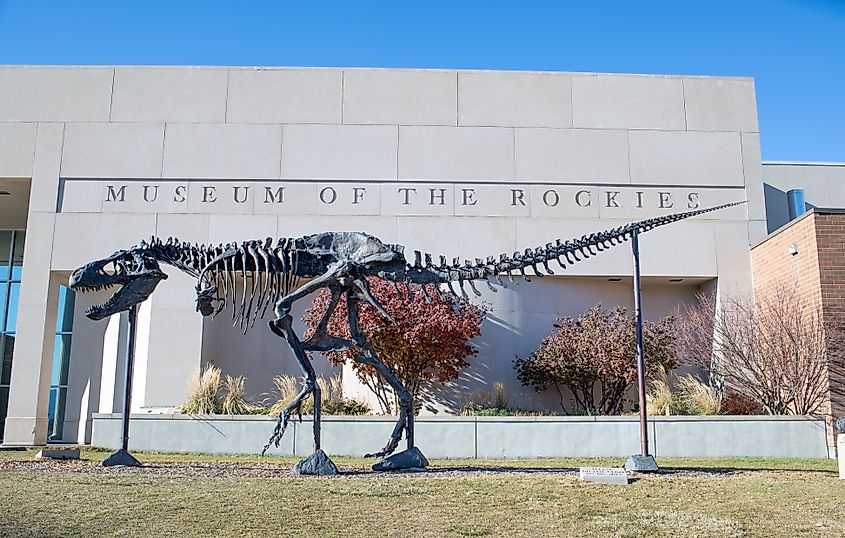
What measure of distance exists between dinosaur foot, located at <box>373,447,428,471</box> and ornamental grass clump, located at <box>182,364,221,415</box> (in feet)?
23.3

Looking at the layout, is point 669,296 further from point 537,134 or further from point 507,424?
point 507,424

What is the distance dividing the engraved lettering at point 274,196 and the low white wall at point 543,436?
672 centimetres

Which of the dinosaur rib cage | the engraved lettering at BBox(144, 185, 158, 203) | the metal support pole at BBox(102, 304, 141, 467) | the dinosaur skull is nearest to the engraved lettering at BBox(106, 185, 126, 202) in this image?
the engraved lettering at BBox(144, 185, 158, 203)

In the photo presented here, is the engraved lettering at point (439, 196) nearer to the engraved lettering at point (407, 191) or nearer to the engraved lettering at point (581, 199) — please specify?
the engraved lettering at point (407, 191)

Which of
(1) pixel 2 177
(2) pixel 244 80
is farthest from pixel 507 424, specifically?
(1) pixel 2 177

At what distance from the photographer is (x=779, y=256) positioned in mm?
19531

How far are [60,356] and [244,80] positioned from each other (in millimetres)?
10249

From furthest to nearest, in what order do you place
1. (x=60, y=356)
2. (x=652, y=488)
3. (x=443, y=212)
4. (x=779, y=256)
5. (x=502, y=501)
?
(x=60, y=356) → (x=443, y=212) → (x=779, y=256) → (x=652, y=488) → (x=502, y=501)

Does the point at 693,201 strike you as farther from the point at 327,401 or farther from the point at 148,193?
the point at 148,193

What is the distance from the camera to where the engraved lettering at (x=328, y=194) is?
21547mm

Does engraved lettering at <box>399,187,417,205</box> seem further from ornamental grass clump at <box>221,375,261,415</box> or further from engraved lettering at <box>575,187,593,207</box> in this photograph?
ornamental grass clump at <box>221,375,261,415</box>

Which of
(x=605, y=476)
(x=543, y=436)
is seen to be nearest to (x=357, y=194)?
(x=543, y=436)

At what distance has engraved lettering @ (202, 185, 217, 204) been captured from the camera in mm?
21547

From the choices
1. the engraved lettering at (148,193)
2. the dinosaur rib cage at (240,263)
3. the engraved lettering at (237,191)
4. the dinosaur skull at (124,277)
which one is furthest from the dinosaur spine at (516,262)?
the engraved lettering at (148,193)
